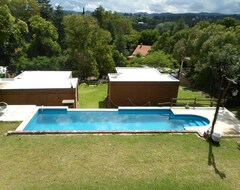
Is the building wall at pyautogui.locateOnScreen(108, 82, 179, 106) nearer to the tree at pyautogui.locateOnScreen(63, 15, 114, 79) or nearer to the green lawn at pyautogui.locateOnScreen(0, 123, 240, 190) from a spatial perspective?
the green lawn at pyautogui.locateOnScreen(0, 123, 240, 190)

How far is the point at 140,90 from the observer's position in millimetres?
15930

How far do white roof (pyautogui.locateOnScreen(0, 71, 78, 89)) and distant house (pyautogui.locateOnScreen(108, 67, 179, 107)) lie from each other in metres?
2.80

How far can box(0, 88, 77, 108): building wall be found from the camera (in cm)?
1404

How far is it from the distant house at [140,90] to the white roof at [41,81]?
2.80 m

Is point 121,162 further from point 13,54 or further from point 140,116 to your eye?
point 13,54

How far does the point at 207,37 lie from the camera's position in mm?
23953

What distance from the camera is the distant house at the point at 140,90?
51.6 feet

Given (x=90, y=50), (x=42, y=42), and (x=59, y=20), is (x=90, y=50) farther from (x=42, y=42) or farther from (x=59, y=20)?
(x=59, y=20)

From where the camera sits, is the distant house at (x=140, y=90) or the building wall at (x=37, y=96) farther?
the distant house at (x=140, y=90)

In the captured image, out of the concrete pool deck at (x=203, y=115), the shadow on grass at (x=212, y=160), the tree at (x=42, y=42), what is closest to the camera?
the shadow on grass at (x=212, y=160)

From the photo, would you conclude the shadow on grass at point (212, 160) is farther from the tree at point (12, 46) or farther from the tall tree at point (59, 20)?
the tall tree at point (59, 20)

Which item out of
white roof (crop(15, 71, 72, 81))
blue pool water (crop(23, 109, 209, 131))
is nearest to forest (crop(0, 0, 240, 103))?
white roof (crop(15, 71, 72, 81))

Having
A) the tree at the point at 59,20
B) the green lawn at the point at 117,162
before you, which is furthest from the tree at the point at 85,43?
the green lawn at the point at 117,162

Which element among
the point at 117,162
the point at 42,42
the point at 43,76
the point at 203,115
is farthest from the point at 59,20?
the point at 117,162
